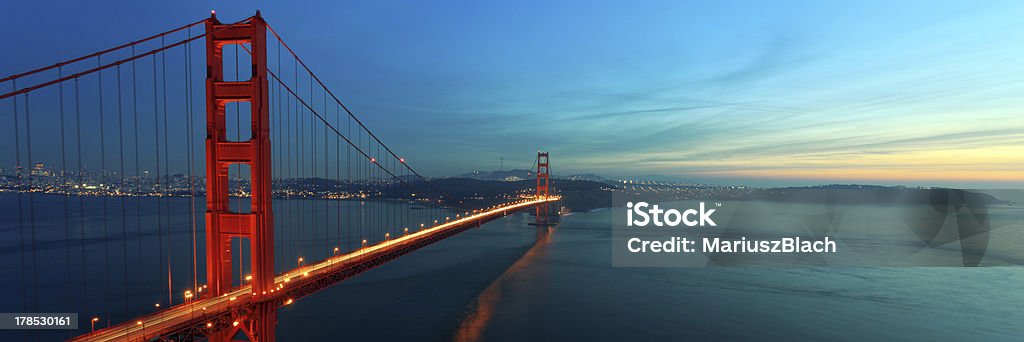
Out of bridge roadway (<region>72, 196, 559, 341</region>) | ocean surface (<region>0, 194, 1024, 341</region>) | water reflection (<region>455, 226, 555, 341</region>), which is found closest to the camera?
bridge roadway (<region>72, 196, 559, 341</region>)

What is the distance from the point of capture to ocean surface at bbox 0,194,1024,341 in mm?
23391

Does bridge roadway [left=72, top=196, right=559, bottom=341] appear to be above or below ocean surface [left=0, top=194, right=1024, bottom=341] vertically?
above

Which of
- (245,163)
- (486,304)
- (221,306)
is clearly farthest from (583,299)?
(245,163)

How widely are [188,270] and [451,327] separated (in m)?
25.8

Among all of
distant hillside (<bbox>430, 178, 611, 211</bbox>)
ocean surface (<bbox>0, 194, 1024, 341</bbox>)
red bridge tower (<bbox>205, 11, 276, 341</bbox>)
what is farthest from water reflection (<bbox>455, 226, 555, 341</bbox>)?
distant hillside (<bbox>430, 178, 611, 211</bbox>)

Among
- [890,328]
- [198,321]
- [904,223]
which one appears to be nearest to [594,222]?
[904,223]

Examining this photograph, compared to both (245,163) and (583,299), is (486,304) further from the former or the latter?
(245,163)

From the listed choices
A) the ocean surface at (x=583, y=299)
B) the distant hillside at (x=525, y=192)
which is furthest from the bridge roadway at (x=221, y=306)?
the distant hillside at (x=525, y=192)

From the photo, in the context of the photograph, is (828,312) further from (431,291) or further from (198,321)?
(198,321)

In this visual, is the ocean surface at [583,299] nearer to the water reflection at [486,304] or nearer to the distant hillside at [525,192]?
the water reflection at [486,304]

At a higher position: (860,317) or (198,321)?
(198,321)

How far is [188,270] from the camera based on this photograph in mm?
37688

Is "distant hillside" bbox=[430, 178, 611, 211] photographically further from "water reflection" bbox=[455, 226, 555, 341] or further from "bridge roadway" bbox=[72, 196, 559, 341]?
"bridge roadway" bbox=[72, 196, 559, 341]

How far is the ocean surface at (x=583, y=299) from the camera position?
921 inches
